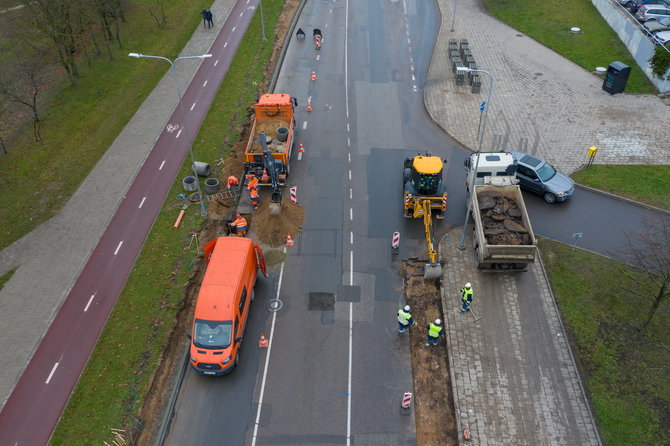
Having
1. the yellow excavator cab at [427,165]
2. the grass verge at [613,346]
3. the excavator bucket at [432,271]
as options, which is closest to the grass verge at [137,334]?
the excavator bucket at [432,271]

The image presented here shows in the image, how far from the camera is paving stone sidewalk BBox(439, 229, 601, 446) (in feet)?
54.3

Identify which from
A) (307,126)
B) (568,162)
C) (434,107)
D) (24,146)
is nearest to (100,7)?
(24,146)

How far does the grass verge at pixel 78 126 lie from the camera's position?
26.2 meters

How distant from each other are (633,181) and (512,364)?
48.2ft

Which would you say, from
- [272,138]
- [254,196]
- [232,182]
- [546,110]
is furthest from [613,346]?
[272,138]

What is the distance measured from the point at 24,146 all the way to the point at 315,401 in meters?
25.1

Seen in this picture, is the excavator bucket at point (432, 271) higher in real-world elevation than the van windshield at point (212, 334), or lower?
lower

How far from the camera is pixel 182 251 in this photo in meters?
23.3

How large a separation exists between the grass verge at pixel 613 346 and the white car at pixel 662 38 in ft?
74.3

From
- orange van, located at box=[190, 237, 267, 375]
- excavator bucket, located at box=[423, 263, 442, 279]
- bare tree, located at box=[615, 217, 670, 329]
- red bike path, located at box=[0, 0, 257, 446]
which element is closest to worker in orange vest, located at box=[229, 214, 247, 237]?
orange van, located at box=[190, 237, 267, 375]

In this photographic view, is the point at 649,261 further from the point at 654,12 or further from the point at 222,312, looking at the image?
the point at 654,12

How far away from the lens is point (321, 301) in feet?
69.1

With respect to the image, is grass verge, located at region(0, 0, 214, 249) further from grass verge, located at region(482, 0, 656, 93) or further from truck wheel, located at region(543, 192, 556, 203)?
grass verge, located at region(482, 0, 656, 93)

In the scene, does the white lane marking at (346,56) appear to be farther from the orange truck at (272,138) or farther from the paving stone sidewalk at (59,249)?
the paving stone sidewalk at (59,249)
